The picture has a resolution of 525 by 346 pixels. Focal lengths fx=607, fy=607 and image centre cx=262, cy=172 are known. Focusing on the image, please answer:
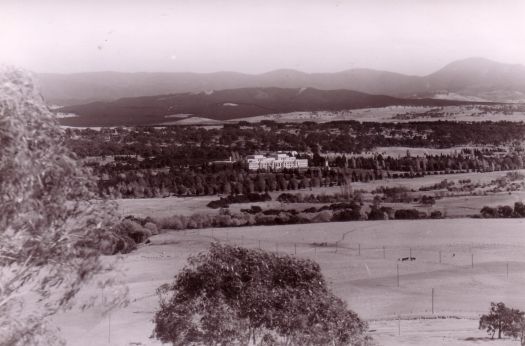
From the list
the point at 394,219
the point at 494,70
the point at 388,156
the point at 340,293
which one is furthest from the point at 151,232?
the point at 494,70

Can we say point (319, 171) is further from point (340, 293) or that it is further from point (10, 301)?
point (10, 301)

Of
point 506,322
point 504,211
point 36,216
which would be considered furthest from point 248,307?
point 504,211

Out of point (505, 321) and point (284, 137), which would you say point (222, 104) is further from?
point (505, 321)

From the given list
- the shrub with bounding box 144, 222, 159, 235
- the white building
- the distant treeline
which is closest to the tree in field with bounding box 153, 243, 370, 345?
the shrub with bounding box 144, 222, 159, 235

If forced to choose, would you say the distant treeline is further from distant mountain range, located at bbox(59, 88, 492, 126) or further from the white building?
distant mountain range, located at bbox(59, 88, 492, 126)

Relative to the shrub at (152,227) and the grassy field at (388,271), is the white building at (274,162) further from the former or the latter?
the shrub at (152,227)

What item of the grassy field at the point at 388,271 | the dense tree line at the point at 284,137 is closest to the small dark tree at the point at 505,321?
the grassy field at the point at 388,271
